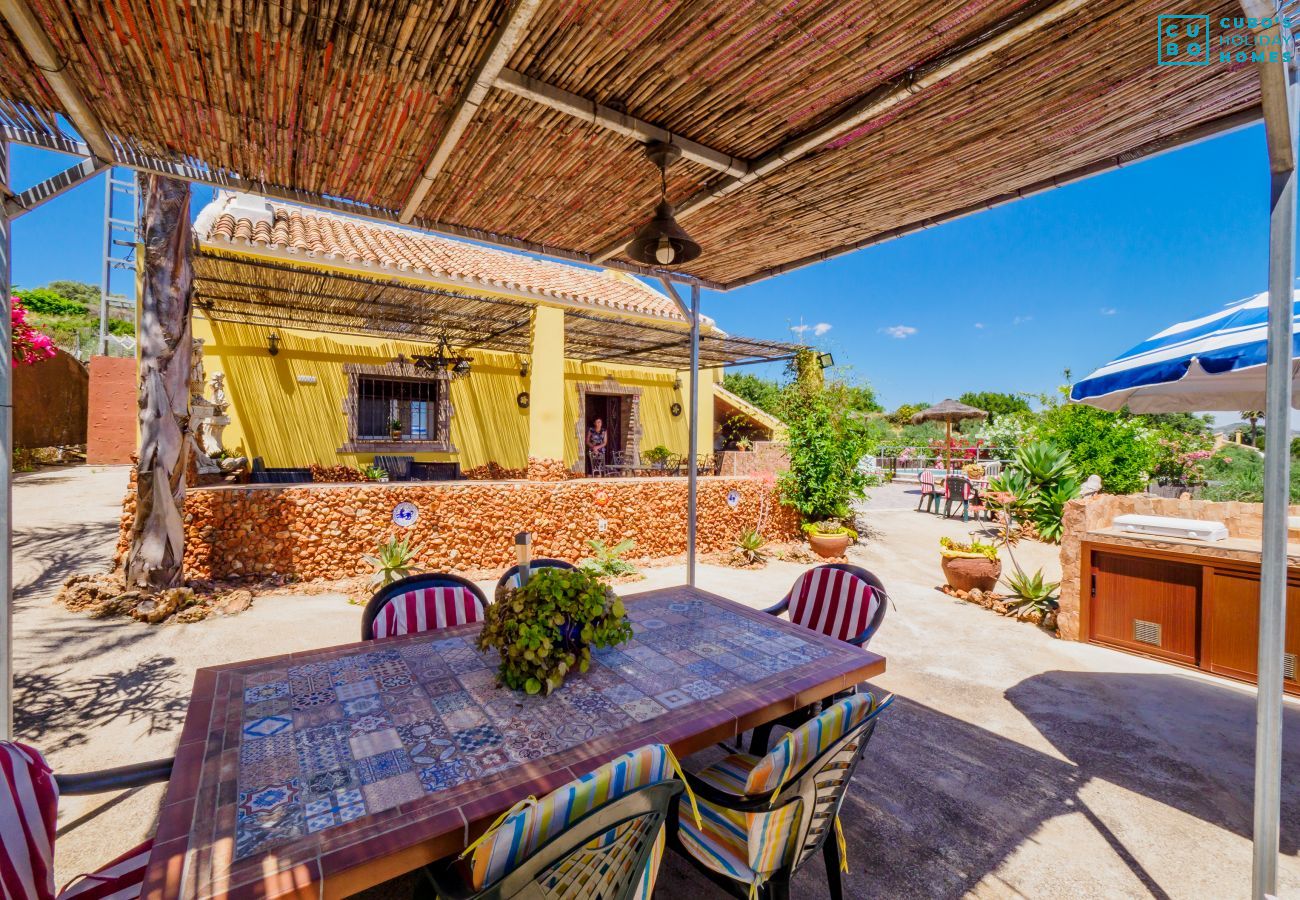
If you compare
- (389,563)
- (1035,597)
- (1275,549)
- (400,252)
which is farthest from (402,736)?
(400,252)

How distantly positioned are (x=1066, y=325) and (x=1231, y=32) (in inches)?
2922

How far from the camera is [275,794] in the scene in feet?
4.25

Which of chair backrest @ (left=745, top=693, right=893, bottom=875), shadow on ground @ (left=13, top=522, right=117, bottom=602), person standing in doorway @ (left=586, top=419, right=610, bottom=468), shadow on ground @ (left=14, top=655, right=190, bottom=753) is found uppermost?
person standing in doorway @ (left=586, top=419, right=610, bottom=468)

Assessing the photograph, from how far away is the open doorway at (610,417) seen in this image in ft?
41.8

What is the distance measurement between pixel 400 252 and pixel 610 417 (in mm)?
6263

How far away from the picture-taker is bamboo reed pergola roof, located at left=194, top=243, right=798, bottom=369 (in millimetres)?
6562

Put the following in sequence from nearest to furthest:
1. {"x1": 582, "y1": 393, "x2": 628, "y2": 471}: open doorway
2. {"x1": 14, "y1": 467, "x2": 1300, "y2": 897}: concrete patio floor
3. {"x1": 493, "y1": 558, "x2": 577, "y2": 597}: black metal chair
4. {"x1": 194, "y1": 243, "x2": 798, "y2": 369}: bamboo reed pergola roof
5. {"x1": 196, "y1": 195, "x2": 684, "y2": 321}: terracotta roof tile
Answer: {"x1": 14, "y1": 467, "x2": 1300, "y2": 897}: concrete patio floor, {"x1": 493, "y1": 558, "x2": 577, "y2": 597}: black metal chair, {"x1": 196, "y1": 195, "x2": 684, "y2": 321}: terracotta roof tile, {"x1": 194, "y1": 243, "x2": 798, "y2": 369}: bamboo reed pergola roof, {"x1": 582, "y1": 393, "x2": 628, "y2": 471}: open doorway

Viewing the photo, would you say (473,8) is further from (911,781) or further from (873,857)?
(911,781)

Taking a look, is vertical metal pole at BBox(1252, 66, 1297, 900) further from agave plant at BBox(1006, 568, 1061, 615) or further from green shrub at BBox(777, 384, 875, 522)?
green shrub at BBox(777, 384, 875, 522)

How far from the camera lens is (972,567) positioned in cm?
587

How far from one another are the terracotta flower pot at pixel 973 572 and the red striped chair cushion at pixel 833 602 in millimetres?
3576

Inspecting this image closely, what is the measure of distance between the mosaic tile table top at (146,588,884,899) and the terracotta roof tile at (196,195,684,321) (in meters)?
5.10

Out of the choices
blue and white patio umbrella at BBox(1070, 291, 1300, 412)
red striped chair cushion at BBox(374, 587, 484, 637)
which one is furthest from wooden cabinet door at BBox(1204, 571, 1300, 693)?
red striped chair cushion at BBox(374, 587, 484, 637)

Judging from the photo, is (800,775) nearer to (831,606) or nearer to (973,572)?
(831,606)
